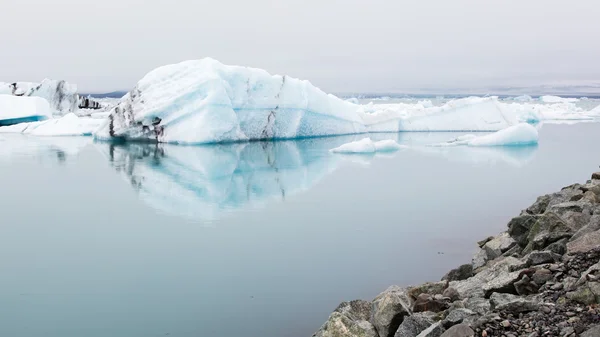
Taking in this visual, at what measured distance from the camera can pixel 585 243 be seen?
2627 mm

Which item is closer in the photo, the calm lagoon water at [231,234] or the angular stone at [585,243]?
the angular stone at [585,243]

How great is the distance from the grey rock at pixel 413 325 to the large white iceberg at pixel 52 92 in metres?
23.6

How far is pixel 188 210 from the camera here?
6.08m

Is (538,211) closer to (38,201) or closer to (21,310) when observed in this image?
(21,310)

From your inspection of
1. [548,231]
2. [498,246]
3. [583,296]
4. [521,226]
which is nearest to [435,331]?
[583,296]

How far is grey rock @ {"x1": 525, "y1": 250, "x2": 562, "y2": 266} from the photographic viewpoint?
2.68 m

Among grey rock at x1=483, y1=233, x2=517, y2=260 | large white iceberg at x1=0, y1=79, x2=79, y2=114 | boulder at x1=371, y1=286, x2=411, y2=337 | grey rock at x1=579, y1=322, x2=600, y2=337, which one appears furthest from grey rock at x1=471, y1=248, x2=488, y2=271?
large white iceberg at x1=0, y1=79, x2=79, y2=114

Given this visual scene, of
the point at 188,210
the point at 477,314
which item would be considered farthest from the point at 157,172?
the point at 477,314

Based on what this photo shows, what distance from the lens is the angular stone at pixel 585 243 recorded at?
8.46ft

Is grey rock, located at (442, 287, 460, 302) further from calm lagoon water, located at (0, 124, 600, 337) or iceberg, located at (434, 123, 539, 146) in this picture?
iceberg, located at (434, 123, 539, 146)

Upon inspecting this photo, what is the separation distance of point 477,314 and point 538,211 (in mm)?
2989

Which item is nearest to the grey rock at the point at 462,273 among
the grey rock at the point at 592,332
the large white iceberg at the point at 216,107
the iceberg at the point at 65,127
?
the grey rock at the point at 592,332

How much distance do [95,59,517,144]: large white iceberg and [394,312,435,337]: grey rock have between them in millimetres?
10486

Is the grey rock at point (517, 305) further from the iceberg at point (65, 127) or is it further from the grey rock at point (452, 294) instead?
the iceberg at point (65, 127)
